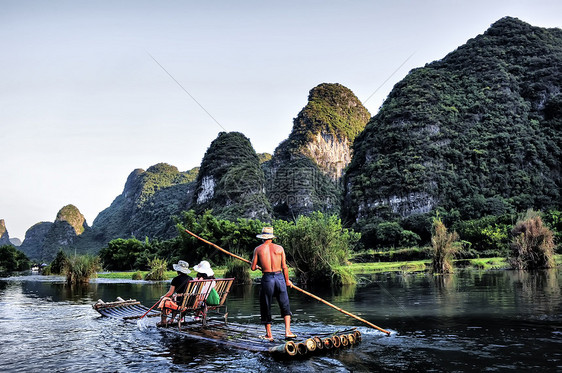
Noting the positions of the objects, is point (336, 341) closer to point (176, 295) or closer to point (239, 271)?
point (176, 295)

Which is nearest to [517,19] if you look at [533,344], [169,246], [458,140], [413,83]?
[413,83]

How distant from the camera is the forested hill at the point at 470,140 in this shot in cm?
9050

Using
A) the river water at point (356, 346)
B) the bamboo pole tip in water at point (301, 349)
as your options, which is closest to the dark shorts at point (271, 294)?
the river water at point (356, 346)

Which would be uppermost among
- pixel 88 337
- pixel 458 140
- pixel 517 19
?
pixel 517 19

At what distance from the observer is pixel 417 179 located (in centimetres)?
9356

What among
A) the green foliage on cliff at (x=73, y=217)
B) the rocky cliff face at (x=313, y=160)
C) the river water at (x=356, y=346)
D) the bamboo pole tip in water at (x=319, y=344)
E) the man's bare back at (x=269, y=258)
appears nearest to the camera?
the river water at (x=356, y=346)

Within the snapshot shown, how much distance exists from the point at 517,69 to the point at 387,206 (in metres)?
53.9

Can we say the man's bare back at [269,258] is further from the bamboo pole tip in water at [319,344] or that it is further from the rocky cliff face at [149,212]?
the rocky cliff face at [149,212]

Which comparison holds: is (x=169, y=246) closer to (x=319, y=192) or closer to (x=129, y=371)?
(x=129, y=371)

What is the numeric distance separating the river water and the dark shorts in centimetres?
82

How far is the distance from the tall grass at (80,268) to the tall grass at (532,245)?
28497 millimetres

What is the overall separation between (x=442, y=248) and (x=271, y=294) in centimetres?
2231

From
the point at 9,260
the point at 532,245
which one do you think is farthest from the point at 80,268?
the point at 9,260

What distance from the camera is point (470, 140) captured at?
324 feet
